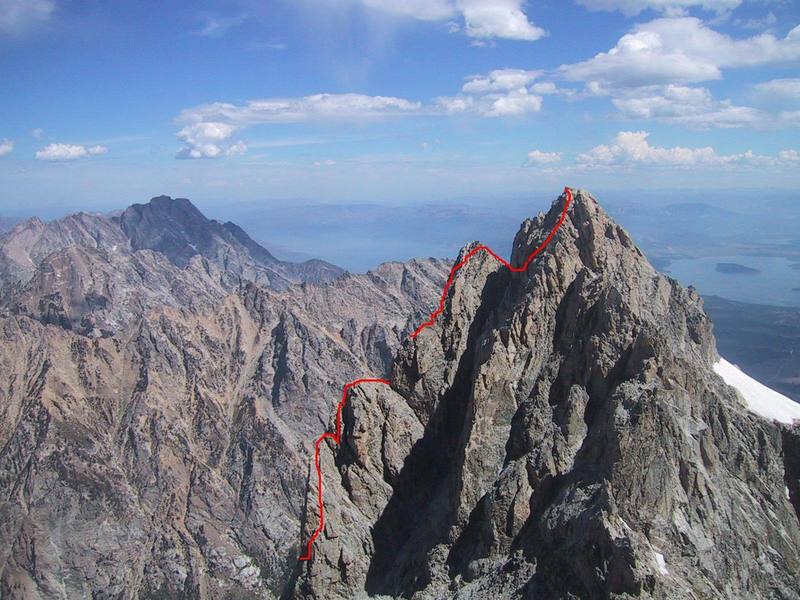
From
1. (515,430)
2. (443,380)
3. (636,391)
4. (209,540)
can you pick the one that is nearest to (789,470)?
(636,391)

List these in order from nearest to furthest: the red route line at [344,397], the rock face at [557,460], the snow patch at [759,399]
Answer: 1. the rock face at [557,460]
2. the red route line at [344,397]
3. the snow patch at [759,399]

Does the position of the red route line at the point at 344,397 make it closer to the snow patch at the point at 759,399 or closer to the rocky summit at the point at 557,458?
the rocky summit at the point at 557,458

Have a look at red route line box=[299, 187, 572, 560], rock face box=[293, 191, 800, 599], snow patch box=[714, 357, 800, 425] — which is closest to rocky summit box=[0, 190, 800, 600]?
rock face box=[293, 191, 800, 599]

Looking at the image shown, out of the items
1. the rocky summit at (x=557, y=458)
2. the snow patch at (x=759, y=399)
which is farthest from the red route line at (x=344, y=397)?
the snow patch at (x=759, y=399)

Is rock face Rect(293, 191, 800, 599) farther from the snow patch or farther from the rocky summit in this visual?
the snow patch

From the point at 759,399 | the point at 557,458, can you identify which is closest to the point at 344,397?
the point at 557,458

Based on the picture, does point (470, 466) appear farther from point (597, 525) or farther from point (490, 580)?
point (597, 525)

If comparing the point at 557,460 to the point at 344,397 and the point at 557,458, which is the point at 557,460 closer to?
the point at 557,458
